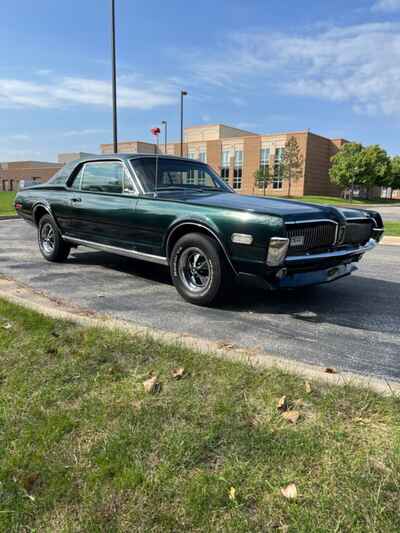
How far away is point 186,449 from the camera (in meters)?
1.89

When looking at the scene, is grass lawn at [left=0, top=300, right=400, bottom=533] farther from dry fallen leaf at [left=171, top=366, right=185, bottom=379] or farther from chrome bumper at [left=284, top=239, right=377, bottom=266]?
chrome bumper at [left=284, top=239, right=377, bottom=266]

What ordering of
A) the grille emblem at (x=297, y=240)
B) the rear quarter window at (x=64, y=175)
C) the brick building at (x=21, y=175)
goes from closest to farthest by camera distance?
the grille emblem at (x=297, y=240), the rear quarter window at (x=64, y=175), the brick building at (x=21, y=175)

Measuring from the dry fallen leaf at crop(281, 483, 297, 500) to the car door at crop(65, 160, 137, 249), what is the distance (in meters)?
3.53

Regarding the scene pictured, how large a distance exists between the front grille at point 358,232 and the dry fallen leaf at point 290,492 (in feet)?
9.79

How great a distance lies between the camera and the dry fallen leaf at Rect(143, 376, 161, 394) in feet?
7.81

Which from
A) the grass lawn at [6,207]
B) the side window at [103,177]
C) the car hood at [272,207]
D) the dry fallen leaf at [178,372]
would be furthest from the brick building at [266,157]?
the dry fallen leaf at [178,372]

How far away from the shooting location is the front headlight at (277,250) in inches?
136

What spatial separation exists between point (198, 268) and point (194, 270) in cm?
6

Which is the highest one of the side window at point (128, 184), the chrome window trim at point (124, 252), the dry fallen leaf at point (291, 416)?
the side window at point (128, 184)

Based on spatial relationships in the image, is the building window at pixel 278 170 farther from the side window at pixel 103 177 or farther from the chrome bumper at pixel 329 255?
the chrome bumper at pixel 329 255

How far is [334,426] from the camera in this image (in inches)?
81.0

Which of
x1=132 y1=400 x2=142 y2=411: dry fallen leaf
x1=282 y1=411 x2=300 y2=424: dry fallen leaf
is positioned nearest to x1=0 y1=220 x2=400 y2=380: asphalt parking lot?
x1=282 y1=411 x2=300 y2=424: dry fallen leaf

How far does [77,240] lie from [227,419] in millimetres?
4281

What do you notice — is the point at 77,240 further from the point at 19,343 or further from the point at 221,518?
the point at 221,518
